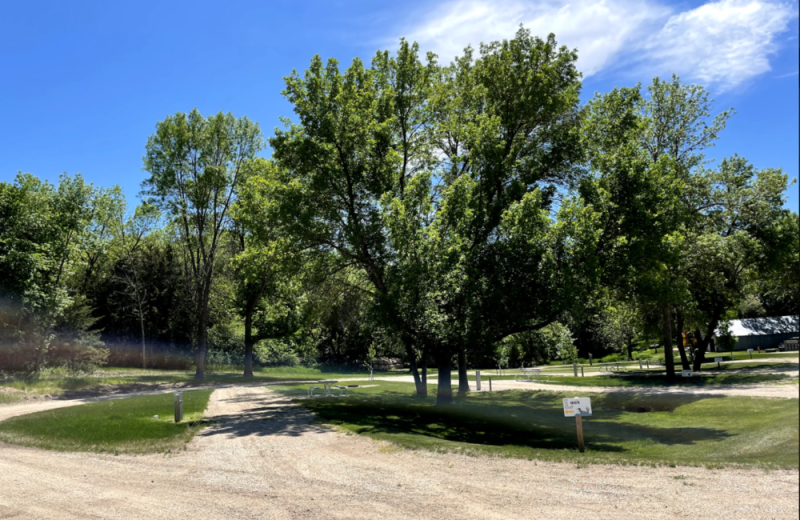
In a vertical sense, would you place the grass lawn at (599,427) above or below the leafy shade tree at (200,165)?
below

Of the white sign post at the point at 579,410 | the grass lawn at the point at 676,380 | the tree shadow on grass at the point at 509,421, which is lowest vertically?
the grass lawn at the point at 676,380

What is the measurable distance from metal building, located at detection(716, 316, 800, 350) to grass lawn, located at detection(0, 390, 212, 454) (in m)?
52.7

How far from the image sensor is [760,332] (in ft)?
174

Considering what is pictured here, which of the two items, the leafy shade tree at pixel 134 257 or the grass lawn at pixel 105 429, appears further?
the leafy shade tree at pixel 134 257

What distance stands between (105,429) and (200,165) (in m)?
26.1

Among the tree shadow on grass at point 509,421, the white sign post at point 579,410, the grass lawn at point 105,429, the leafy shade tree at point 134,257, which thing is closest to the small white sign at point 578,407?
the white sign post at point 579,410

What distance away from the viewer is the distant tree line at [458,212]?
18578 mm

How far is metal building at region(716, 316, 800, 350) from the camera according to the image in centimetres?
5241

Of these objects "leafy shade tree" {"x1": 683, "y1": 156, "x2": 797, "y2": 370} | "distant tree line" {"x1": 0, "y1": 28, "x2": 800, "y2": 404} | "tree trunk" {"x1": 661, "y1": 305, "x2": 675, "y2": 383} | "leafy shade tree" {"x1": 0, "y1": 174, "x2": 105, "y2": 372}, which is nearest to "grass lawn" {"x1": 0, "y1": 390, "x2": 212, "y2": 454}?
"distant tree line" {"x1": 0, "y1": 28, "x2": 800, "y2": 404}

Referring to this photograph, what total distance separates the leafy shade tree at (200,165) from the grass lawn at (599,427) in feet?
65.4

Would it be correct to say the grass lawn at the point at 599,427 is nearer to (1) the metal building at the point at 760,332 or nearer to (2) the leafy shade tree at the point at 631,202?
(2) the leafy shade tree at the point at 631,202

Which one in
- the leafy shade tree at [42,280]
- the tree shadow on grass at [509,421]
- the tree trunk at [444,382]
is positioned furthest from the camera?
the leafy shade tree at [42,280]

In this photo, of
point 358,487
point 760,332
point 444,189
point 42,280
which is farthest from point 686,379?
point 42,280

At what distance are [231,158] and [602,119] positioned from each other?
26.8m
